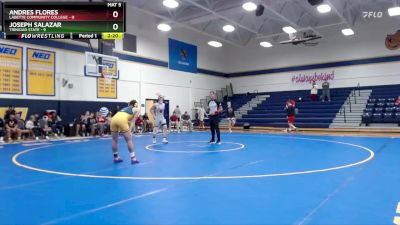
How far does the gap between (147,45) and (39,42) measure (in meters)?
7.81

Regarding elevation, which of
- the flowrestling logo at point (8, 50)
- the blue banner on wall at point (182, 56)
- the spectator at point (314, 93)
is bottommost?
the spectator at point (314, 93)

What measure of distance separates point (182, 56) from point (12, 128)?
14.4m

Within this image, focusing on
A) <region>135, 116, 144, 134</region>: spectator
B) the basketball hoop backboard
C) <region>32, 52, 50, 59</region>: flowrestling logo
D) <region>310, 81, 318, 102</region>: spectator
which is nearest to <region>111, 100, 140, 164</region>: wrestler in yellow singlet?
the basketball hoop backboard

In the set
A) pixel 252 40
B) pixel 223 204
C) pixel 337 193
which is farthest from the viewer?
pixel 252 40

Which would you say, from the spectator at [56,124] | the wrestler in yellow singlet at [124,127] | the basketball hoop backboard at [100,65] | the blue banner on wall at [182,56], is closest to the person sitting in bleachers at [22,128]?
the spectator at [56,124]

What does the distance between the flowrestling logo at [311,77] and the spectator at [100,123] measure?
56.5 ft

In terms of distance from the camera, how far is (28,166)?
7.32 meters

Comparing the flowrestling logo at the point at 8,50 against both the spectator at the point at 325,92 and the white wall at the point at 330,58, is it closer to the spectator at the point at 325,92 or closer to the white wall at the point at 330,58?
the white wall at the point at 330,58

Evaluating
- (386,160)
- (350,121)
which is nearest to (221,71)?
(350,121)

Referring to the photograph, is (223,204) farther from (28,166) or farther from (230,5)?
(230,5)

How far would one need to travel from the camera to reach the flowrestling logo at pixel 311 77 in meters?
26.9

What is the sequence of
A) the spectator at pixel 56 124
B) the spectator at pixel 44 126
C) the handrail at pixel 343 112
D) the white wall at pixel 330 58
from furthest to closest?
the white wall at pixel 330 58 < the handrail at pixel 343 112 < the spectator at pixel 56 124 < the spectator at pixel 44 126

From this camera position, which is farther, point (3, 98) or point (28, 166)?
point (3, 98)

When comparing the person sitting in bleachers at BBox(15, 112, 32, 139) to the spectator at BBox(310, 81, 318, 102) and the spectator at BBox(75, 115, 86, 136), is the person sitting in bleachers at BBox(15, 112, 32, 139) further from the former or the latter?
the spectator at BBox(310, 81, 318, 102)
